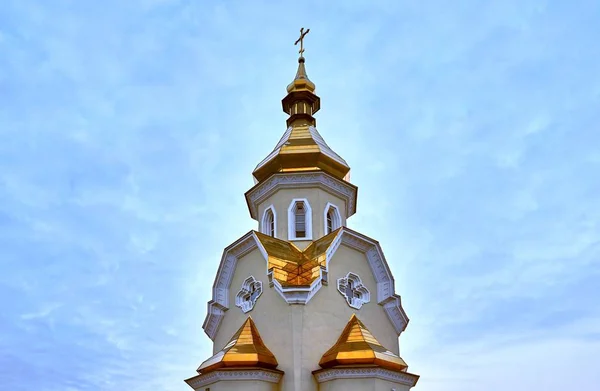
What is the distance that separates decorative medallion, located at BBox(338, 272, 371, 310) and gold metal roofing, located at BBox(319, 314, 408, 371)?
1.22 meters

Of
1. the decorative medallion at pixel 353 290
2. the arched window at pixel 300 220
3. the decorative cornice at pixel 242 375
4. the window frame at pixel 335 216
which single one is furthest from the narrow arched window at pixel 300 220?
the decorative cornice at pixel 242 375

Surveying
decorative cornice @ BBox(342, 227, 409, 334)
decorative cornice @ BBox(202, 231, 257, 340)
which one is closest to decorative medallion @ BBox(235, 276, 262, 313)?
decorative cornice @ BBox(202, 231, 257, 340)

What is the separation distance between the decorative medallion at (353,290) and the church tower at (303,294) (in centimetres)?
3

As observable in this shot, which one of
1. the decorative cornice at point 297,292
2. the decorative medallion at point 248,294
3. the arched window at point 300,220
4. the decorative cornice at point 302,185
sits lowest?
the decorative cornice at point 297,292

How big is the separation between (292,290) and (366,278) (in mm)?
3182

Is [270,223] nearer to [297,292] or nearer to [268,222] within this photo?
[268,222]

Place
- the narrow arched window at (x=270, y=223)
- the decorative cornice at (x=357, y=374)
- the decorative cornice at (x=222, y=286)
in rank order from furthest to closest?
the narrow arched window at (x=270, y=223) < the decorative cornice at (x=222, y=286) < the decorative cornice at (x=357, y=374)

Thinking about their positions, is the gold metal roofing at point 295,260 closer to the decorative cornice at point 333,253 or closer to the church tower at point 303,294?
the church tower at point 303,294

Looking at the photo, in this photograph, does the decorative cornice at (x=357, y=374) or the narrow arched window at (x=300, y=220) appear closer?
the decorative cornice at (x=357, y=374)

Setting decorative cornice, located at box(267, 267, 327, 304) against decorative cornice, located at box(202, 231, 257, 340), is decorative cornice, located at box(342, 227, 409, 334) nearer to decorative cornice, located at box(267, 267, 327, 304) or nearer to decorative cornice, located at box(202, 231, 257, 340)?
decorative cornice, located at box(267, 267, 327, 304)

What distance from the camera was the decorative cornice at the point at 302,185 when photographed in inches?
786

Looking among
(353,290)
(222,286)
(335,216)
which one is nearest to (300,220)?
(335,216)

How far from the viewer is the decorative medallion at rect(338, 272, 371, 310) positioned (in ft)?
57.8

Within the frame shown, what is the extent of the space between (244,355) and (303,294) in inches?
89.1
